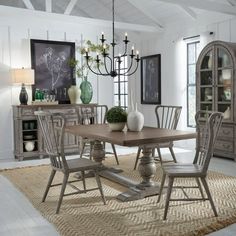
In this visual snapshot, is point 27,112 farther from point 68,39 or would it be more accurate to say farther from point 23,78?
point 68,39

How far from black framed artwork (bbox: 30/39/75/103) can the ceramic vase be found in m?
0.30

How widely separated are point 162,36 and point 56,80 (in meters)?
2.42

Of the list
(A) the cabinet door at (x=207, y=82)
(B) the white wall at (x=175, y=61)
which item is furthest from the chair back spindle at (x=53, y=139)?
(B) the white wall at (x=175, y=61)

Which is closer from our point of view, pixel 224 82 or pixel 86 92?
pixel 224 82

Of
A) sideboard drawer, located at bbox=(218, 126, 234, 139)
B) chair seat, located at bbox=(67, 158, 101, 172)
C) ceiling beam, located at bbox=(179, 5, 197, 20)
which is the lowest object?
chair seat, located at bbox=(67, 158, 101, 172)

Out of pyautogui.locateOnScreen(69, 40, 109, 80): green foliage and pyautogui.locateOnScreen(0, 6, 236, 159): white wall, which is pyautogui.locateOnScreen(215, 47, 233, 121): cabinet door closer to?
pyautogui.locateOnScreen(0, 6, 236, 159): white wall

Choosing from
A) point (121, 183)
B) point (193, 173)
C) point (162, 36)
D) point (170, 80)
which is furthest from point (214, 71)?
point (193, 173)

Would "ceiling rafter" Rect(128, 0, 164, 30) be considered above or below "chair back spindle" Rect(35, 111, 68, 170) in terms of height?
above

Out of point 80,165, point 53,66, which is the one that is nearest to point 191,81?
point 53,66

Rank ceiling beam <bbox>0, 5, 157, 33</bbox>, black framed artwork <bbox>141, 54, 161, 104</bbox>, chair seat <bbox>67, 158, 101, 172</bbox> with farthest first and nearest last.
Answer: black framed artwork <bbox>141, 54, 161, 104</bbox> < ceiling beam <bbox>0, 5, 157, 33</bbox> < chair seat <bbox>67, 158, 101, 172</bbox>

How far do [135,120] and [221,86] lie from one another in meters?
2.40

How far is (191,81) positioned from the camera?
6594mm

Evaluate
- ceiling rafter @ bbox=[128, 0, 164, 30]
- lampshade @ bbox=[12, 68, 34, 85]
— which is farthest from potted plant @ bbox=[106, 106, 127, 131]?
ceiling rafter @ bbox=[128, 0, 164, 30]

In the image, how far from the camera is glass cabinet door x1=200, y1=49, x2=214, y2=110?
5.62 meters
